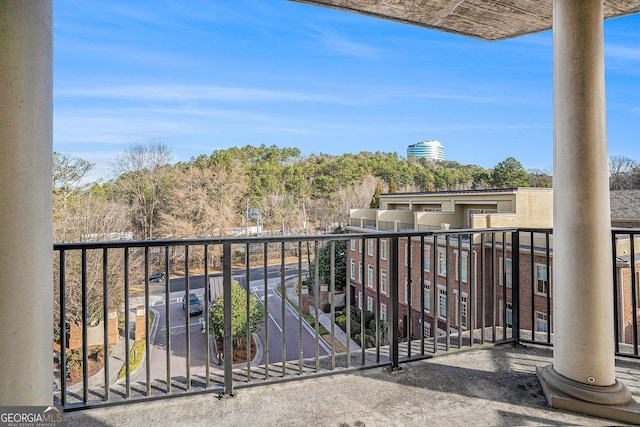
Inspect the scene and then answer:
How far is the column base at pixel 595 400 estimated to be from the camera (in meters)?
1.59

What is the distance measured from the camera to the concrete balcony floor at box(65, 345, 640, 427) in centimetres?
159

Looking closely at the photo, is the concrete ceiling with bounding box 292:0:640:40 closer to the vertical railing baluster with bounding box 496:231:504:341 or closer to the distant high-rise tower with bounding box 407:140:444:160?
the vertical railing baluster with bounding box 496:231:504:341

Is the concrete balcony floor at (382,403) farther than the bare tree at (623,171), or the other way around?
the bare tree at (623,171)

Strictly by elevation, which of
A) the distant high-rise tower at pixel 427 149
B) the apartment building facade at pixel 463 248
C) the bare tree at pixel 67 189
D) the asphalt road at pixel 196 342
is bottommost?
the asphalt road at pixel 196 342

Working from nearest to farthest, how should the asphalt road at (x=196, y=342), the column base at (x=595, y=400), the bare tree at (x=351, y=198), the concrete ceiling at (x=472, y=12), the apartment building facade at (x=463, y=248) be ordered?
the column base at (x=595, y=400) < the concrete ceiling at (x=472, y=12) < the apartment building facade at (x=463, y=248) < the asphalt road at (x=196, y=342) < the bare tree at (x=351, y=198)

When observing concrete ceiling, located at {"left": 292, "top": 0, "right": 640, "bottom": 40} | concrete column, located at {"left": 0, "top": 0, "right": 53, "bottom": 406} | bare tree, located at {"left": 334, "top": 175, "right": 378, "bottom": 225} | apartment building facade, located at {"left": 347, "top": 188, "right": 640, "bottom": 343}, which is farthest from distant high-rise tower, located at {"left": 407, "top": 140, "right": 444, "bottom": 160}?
concrete column, located at {"left": 0, "top": 0, "right": 53, "bottom": 406}

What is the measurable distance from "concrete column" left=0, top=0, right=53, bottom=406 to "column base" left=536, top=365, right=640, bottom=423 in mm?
2208

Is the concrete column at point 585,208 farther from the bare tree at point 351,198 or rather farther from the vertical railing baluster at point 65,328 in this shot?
the bare tree at point 351,198

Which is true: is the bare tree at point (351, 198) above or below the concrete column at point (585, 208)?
above

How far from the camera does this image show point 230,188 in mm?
24234

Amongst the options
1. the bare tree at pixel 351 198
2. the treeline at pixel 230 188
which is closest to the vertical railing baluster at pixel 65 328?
the treeline at pixel 230 188

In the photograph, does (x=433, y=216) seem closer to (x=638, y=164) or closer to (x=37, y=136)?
(x=37, y=136)

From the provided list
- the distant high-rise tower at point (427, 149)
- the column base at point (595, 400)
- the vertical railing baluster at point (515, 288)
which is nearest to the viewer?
the column base at point (595, 400)

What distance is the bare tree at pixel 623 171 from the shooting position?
2205 centimetres
